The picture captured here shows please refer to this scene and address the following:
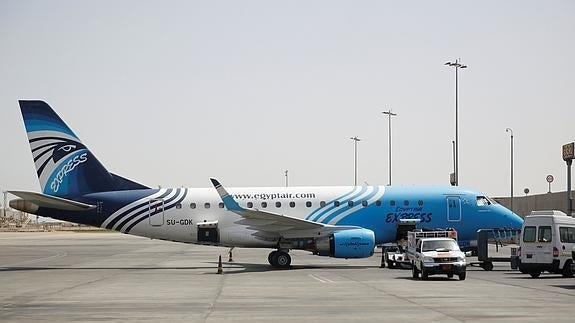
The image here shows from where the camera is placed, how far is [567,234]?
1293 inches

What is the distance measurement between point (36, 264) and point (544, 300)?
2988 centimetres

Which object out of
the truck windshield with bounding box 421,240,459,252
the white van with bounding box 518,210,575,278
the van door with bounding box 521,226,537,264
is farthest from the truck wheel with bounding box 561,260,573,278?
the truck windshield with bounding box 421,240,459,252

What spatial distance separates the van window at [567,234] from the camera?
32.6m

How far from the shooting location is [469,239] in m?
40.5

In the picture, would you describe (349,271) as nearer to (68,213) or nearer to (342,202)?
(342,202)

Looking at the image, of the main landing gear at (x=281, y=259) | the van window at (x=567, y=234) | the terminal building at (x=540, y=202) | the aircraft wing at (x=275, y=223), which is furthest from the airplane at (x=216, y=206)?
the terminal building at (x=540, y=202)

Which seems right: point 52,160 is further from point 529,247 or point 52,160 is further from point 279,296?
point 529,247

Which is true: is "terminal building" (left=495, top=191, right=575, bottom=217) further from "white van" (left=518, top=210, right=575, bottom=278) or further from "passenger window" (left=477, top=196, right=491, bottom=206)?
"white van" (left=518, top=210, right=575, bottom=278)

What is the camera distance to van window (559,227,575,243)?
32594 millimetres

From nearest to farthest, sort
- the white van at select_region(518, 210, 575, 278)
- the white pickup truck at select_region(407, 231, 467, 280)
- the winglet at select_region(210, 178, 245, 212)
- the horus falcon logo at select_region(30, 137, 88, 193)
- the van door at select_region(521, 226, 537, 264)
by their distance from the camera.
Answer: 1. the white pickup truck at select_region(407, 231, 467, 280)
2. the white van at select_region(518, 210, 575, 278)
3. the van door at select_region(521, 226, 537, 264)
4. the winglet at select_region(210, 178, 245, 212)
5. the horus falcon logo at select_region(30, 137, 88, 193)

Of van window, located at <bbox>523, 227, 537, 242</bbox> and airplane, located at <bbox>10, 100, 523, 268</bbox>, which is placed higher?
airplane, located at <bbox>10, 100, 523, 268</bbox>

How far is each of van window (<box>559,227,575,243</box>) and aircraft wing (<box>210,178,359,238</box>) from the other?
32.4 feet

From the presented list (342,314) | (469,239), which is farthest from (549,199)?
(342,314)

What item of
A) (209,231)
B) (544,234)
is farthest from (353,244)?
(544,234)
